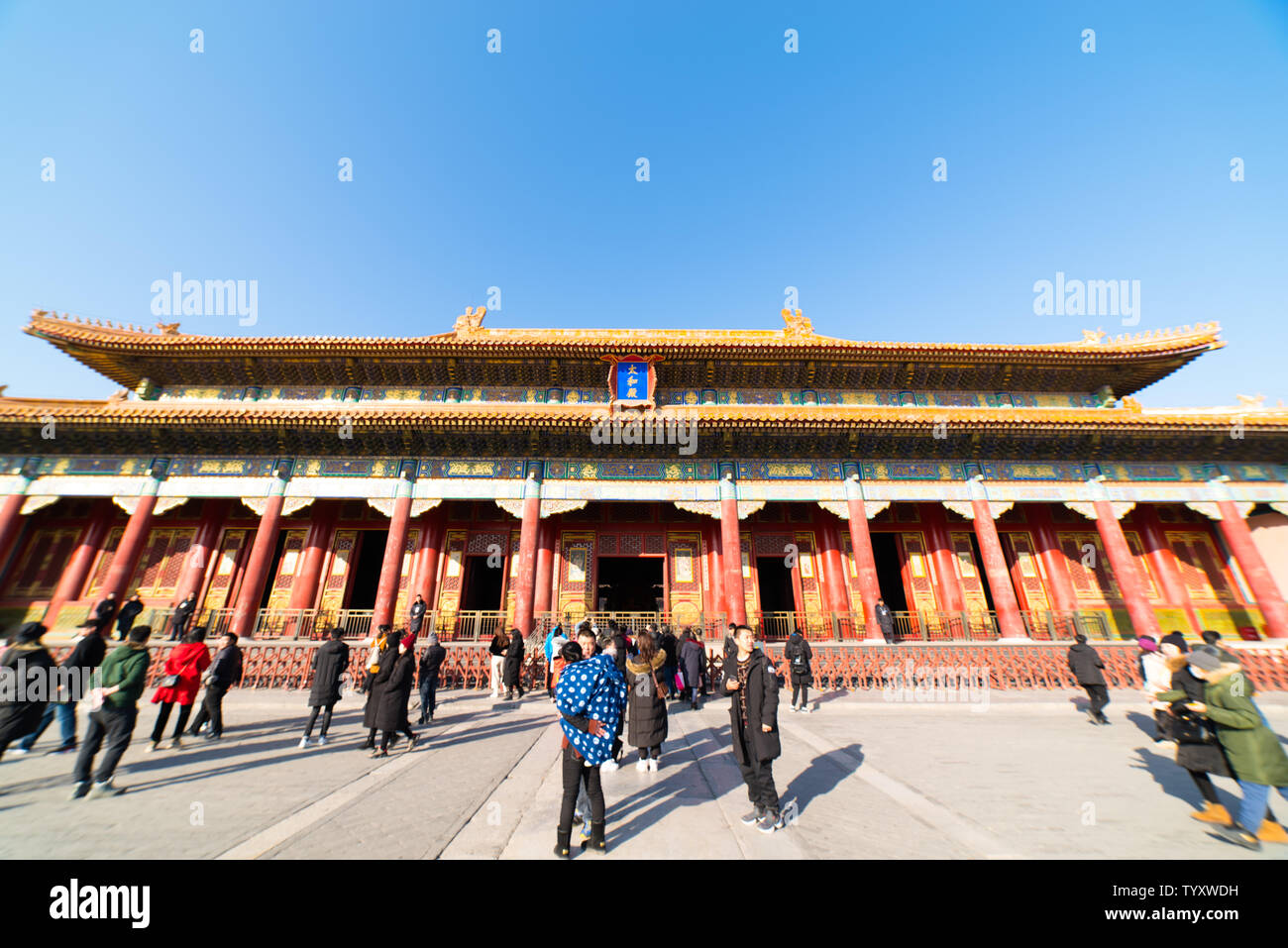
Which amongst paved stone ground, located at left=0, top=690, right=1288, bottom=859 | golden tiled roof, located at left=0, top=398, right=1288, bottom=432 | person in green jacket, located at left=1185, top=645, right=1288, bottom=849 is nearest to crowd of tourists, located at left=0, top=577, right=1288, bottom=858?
person in green jacket, located at left=1185, top=645, right=1288, bottom=849

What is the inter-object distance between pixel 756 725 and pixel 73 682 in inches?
280

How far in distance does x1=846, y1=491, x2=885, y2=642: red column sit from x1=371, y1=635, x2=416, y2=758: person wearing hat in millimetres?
9797

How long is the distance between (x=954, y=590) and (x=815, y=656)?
6700 mm

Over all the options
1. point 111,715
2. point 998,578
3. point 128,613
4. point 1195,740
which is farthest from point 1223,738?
point 128,613

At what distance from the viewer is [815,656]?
32.0 ft

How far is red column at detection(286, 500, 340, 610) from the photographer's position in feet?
40.3

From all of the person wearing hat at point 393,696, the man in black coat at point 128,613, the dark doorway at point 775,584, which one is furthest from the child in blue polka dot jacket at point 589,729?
the man in black coat at point 128,613

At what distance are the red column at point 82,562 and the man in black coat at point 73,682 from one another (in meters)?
A: 10.2

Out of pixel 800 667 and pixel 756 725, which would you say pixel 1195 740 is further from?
pixel 800 667

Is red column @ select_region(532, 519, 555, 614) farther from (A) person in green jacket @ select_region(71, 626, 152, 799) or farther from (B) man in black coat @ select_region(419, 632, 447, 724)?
(A) person in green jacket @ select_region(71, 626, 152, 799)

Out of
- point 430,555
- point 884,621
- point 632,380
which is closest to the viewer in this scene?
point 884,621

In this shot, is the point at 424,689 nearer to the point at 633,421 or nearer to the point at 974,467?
the point at 633,421

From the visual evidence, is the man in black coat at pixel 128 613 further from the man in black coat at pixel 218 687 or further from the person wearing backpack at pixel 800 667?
the person wearing backpack at pixel 800 667

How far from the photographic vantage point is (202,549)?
1327 cm
